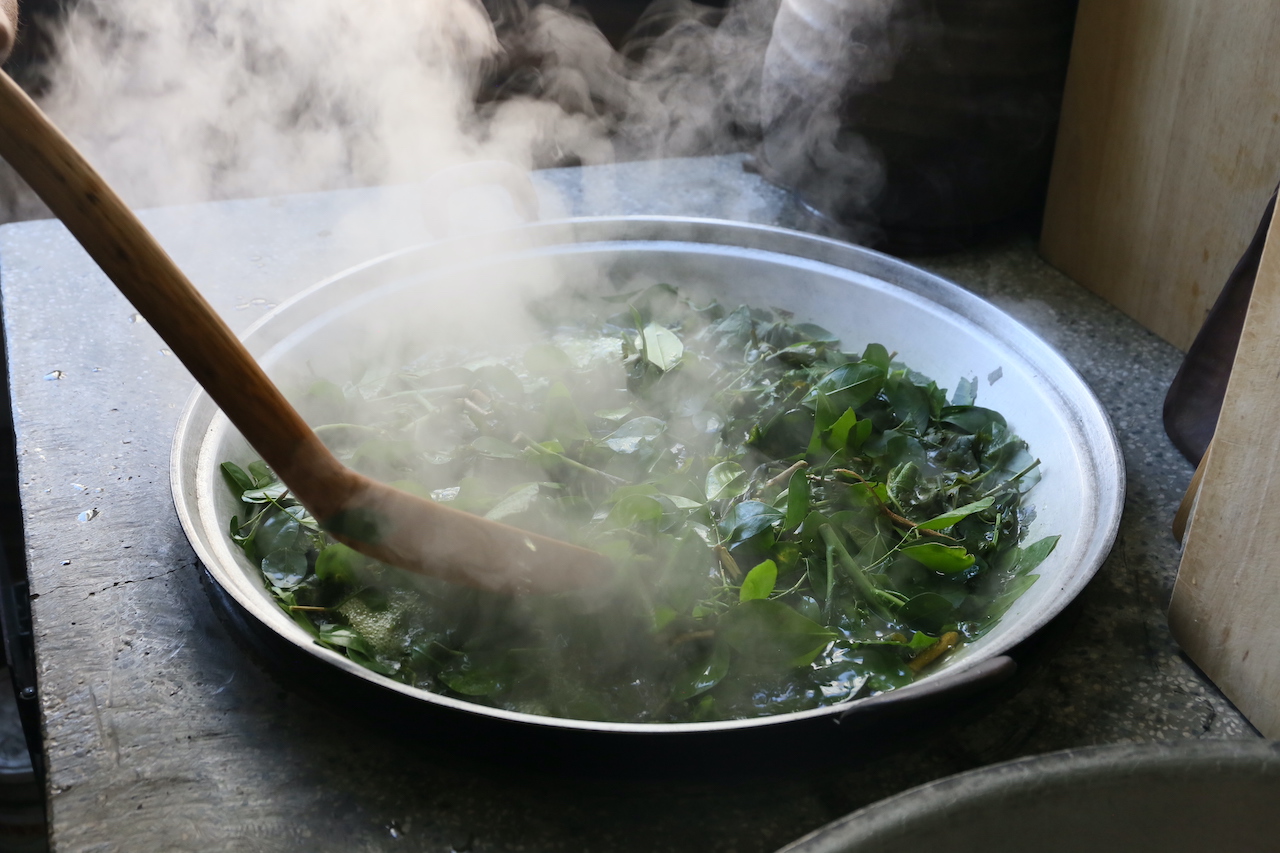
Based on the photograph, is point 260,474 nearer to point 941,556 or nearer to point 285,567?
point 285,567

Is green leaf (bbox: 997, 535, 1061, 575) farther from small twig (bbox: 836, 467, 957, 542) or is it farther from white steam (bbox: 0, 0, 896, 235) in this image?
white steam (bbox: 0, 0, 896, 235)

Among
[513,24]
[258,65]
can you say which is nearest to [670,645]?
[258,65]

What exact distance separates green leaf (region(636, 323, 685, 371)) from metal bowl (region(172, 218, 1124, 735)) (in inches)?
7.8

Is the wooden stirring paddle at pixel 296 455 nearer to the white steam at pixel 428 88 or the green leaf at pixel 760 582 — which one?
the green leaf at pixel 760 582

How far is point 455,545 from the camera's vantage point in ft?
2.60

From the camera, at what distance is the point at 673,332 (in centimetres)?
126

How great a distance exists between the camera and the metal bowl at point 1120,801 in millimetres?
526

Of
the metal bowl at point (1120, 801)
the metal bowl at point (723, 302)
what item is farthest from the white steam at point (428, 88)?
the metal bowl at point (1120, 801)

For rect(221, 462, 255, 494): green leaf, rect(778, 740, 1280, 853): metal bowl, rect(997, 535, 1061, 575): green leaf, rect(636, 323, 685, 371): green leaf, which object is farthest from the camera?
rect(636, 323, 685, 371): green leaf

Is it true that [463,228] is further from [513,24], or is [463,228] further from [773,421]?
[513,24]

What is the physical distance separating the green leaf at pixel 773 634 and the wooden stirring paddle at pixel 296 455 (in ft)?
0.42

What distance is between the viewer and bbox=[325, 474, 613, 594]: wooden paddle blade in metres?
0.79

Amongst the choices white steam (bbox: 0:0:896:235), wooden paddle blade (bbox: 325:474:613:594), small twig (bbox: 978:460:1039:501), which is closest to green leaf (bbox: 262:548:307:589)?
wooden paddle blade (bbox: 325:474:613:594)

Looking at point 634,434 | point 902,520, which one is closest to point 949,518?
point 902,520
